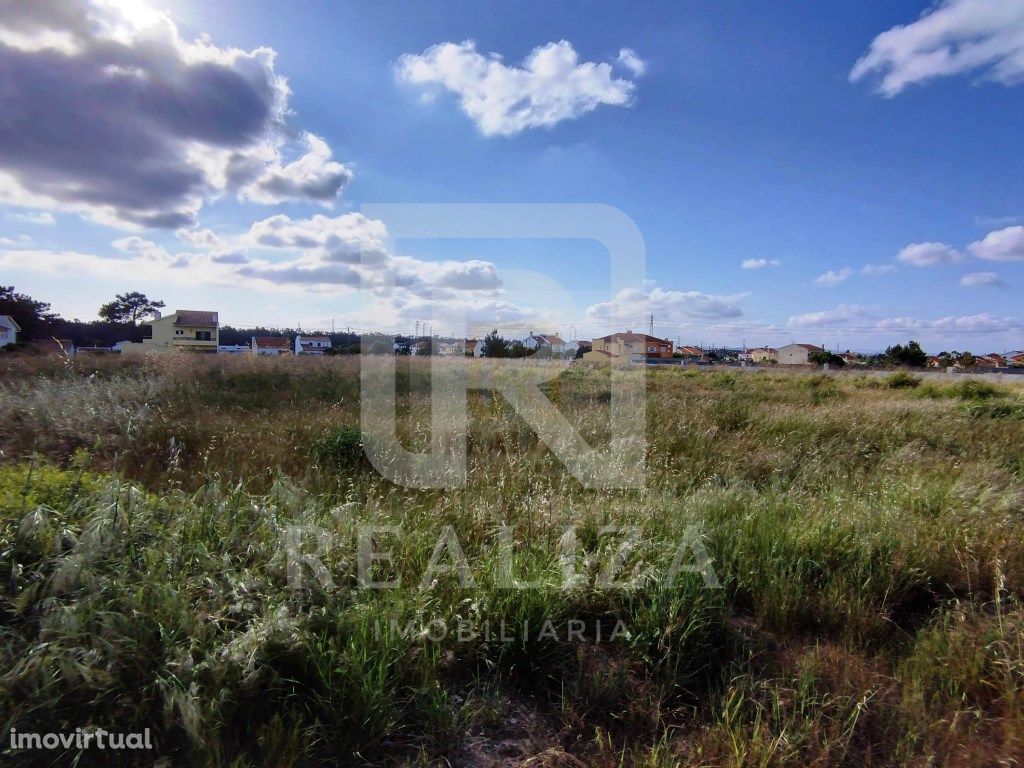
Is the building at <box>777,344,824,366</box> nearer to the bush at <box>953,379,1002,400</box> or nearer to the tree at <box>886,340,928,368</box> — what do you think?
the tree at <box>886,340,928,368</box>

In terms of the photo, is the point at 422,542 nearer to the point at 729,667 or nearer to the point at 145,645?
the point at 145,645

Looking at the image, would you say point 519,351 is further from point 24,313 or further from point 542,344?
point 24,313

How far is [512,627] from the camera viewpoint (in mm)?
2029

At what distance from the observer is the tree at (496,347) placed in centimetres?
1540

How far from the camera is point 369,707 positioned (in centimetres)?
160

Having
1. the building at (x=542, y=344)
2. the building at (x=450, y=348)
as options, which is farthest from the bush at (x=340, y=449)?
the building at (x=542, y=344)

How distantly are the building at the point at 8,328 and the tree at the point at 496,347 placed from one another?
1361cm

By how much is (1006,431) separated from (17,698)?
10.5 metres

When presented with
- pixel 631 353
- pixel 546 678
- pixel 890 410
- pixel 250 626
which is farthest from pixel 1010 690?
pixel 631 353

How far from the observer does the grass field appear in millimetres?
1562

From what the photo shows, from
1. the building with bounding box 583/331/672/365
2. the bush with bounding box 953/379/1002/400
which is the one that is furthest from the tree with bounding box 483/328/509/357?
the bush with bounding box 953/379/1002/400

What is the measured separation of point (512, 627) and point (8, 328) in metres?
20.2

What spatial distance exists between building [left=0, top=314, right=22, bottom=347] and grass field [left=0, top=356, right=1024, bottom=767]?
52.0 feet

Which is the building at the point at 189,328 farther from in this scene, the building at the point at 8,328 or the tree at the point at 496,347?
the tree at the point at 496,347
